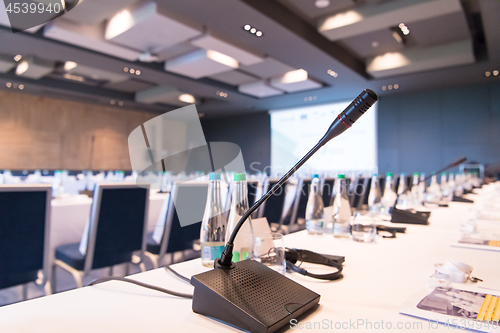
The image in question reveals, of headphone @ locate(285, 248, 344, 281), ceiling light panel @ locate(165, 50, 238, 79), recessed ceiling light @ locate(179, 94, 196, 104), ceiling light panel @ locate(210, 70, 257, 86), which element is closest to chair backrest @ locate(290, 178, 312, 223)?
headphone @ locate(285, 248, 344, 281)

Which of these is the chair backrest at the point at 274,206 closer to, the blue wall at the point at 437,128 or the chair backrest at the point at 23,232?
the chair backrest at the point at 23,232

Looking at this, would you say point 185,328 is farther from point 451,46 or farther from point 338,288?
point 451,46

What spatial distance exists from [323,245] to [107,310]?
2.41 ft

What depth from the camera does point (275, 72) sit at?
737cm

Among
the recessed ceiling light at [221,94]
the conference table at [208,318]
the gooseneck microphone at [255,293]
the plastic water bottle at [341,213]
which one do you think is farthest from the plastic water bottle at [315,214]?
the recessed ceiling light at [221,94]

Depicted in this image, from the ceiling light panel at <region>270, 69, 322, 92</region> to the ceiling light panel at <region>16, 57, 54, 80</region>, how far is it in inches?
201

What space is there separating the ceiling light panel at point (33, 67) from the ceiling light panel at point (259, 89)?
4480mm

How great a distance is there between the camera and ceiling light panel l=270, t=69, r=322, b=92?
7.40 meters

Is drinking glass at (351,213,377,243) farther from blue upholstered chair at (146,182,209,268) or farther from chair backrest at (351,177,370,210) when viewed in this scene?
chair backrest at (351,177,370,210)

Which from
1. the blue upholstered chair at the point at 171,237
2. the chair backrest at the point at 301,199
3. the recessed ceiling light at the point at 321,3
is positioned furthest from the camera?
the recessed ceiling light at the point at 321,3

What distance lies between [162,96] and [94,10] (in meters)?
4.65

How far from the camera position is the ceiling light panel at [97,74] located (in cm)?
721

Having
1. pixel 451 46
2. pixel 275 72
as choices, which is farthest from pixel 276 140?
pixel 451 46

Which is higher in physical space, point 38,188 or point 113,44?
point 113,44
